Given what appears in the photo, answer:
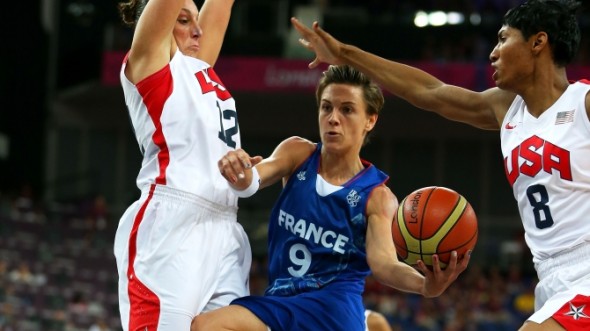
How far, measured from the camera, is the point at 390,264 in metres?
4.98

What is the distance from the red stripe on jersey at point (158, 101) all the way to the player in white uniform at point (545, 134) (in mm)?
784

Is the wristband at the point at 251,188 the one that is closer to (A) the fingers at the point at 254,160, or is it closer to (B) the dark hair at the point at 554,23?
(A) the fingers at the point at 254,160

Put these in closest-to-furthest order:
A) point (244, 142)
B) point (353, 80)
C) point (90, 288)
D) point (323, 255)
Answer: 1. point (323, 255)
2. point (353, 80)
3. point (90, 288)
4. point (244, 142)

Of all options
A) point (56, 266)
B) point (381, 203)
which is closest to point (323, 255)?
point (381, 203)

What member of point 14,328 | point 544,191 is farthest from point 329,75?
point 14,328

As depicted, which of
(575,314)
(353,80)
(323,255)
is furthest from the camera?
(353,80)

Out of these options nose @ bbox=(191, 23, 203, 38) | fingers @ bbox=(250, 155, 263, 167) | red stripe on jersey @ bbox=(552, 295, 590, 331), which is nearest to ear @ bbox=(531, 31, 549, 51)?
red stripe on jersey @ bbox=(552, 295, 590, 331)

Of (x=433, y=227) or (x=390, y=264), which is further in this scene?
(x=390, y=264)

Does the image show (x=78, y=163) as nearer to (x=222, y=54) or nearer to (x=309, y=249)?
(x=222, y=54)

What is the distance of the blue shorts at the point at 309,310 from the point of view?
16.1 feet

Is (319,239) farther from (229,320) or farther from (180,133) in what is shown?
(180,133)

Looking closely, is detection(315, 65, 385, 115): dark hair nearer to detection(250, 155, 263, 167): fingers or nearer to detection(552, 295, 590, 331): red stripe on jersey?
detection(250, 155, 263, 167): fingers

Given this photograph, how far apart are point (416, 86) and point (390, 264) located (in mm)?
1054

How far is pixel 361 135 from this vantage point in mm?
5395
